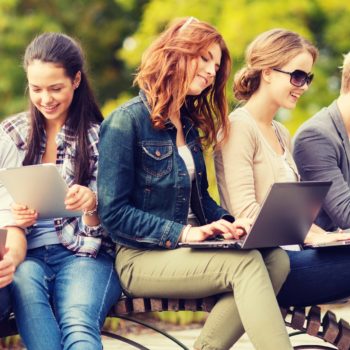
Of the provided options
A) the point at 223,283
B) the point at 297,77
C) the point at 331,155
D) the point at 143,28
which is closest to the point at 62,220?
the point at 223,283

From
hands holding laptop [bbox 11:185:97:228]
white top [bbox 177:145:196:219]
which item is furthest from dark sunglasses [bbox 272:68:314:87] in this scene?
hands holding laptop [bbox 11:185:97:228]

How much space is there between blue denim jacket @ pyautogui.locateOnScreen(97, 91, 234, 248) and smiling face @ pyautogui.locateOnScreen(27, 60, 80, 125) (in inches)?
10.4

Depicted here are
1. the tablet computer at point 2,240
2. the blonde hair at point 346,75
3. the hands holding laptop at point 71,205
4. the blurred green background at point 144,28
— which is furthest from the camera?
the blurred green background at point 144,28

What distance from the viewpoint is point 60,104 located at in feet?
13.4

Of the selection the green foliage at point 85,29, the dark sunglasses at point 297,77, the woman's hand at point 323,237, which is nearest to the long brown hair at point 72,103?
the dark sunglasses at point 297,77

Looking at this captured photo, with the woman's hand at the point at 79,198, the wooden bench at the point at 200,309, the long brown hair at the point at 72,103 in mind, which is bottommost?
the wooden bench at the point at 200,309

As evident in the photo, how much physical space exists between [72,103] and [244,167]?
763 mm

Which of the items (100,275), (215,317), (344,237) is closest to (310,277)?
(344,237)

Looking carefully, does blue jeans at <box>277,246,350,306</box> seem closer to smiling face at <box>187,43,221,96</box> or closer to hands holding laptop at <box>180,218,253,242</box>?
hands holding laptop at <box>180,218,253,242</box>

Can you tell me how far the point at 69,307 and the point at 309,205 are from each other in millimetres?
988

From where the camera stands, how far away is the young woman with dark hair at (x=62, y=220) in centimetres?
369

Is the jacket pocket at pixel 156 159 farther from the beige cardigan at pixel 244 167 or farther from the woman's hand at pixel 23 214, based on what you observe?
the woman's hand at pixel 23 214

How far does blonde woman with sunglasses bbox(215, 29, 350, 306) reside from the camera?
4.18 metres

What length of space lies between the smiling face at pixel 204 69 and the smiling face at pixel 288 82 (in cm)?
43
